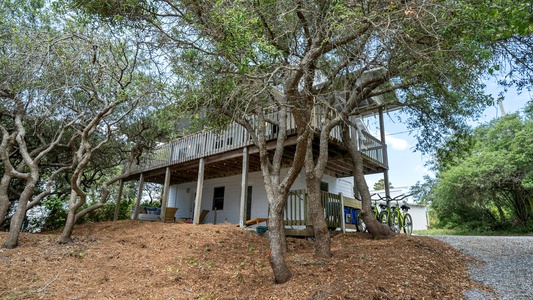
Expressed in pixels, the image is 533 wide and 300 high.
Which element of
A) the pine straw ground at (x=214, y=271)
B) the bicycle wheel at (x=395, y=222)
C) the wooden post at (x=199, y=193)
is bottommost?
the pine straw ground at (x=214, y=271)

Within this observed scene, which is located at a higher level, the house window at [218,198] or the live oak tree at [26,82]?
the live oak tree at [26,82]

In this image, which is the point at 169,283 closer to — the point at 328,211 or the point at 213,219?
the point at 328,211

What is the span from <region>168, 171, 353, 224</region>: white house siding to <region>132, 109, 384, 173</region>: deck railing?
2483mm

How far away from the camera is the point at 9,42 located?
289 inches

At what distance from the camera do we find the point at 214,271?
16.8 feet

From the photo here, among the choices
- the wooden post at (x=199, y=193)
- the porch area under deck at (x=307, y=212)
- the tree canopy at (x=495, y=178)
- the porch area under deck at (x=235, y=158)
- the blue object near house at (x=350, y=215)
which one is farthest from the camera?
the tree canopy at (x=495, y=178)

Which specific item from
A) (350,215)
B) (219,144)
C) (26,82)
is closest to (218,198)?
(219,144)

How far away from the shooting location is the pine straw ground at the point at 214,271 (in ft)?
12.8

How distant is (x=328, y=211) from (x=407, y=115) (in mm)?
4529

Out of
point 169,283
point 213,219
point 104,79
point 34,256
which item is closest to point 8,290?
point 34,256

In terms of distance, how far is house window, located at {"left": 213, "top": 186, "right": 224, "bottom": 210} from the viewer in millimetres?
13952

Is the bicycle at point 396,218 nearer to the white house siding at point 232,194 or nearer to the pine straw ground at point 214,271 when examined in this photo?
the pine straw ground at point 214,271

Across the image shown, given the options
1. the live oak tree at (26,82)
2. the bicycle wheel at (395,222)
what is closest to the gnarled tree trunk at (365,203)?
the bicycle wheel at (395,222)

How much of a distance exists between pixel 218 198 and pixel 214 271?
9130 millimetres
